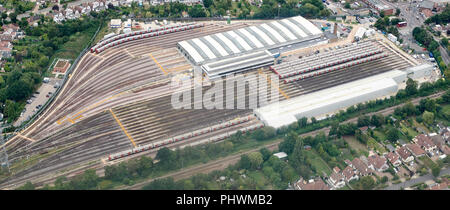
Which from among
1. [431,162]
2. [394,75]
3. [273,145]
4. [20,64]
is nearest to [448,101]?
[394,75]

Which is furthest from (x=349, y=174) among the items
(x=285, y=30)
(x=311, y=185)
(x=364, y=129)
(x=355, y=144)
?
(x=285, y=30)

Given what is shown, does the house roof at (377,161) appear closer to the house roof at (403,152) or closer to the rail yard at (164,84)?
the house roof at (403,152)

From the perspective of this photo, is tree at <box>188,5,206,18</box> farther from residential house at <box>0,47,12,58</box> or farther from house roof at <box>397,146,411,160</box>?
house roof at <box>397,146,411,160</box>

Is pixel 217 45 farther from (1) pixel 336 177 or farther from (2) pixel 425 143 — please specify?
(2) pixel 425 143

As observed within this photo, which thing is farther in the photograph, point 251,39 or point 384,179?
point 251,39

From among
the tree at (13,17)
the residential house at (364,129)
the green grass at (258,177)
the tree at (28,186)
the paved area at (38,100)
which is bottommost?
the green grass at (258,177)

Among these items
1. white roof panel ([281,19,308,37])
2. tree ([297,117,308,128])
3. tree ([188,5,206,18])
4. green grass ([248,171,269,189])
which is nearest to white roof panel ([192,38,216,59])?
tree ([188,5,206,18])

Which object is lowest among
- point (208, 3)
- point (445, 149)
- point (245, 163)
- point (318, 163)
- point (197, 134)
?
point (445, 149)

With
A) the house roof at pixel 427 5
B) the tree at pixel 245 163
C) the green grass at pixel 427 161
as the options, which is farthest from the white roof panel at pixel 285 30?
the tree at pixel 245 163
